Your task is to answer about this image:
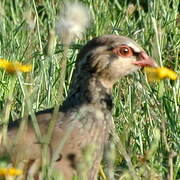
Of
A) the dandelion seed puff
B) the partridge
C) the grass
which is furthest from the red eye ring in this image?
the dandelion seed puff

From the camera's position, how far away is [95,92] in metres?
5.53

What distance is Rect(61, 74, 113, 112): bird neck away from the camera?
18.1 ft

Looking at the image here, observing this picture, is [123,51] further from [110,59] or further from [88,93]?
[88,93]

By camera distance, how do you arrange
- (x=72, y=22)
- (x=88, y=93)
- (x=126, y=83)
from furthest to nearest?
(x=126, y=83)
(x=88, y=93)
(x=72, y=22)

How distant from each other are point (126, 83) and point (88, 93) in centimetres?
159

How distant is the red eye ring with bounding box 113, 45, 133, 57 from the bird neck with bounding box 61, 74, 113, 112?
0.20m

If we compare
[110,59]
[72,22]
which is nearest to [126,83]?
[110,59]

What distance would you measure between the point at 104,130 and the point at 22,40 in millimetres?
2301

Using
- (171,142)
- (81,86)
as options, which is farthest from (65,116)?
(171,142)

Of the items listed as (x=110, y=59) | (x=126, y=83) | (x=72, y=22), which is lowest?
(x=126, y=83)

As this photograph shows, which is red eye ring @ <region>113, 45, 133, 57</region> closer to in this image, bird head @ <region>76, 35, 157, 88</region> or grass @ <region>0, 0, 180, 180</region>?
bird head @ <region>76, 35, 157, 88</region>

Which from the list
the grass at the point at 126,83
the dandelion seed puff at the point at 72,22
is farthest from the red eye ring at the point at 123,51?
the dandelion seed puff at the point at 72,22

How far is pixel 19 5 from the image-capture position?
883 centimetres

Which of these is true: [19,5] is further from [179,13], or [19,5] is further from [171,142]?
[171,142]
